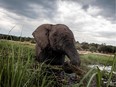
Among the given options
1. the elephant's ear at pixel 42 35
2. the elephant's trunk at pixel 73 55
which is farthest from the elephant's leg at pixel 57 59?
the elephant's ear at pixel 42 35

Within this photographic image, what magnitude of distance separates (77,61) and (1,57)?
7.26m

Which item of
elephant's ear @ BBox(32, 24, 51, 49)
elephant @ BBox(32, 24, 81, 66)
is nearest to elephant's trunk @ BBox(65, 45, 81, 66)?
elephant @ BBox(32, 24, 81, 66)

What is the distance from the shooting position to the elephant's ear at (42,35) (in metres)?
13.2

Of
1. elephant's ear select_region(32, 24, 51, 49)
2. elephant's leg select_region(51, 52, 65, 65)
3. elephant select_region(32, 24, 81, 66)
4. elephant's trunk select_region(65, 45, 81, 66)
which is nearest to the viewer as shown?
elephant's trunk select_region(65, 45, 81, 66)

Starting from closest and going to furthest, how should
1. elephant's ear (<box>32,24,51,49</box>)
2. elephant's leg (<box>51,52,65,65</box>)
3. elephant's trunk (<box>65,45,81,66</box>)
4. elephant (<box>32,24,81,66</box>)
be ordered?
elephant's trunk (<box>65,45,81,66</box>)
elephant's leg (<box>51,52,65,65</box>)
elephant (<box>32,24,81,66</box>)
elephant's ear (<box>32,24,51,49</box>)

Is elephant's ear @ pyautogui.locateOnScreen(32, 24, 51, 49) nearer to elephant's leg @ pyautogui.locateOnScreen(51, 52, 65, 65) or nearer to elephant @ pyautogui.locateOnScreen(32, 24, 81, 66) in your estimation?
elephant @ pyautogui.locateOnScreen(32, 24, 81, 66)

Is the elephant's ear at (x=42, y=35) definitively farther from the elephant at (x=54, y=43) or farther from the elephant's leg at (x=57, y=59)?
the elephant's leg at (x=57, y=59)

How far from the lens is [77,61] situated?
451 inches

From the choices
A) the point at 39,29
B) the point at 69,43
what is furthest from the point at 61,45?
the point at 39,29

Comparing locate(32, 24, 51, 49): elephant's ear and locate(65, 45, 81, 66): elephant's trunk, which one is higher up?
locate(32, 24, 51, 49): elephant's ear

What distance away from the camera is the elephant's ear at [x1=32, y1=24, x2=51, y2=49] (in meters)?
13.2

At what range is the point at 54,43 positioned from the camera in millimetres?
13125

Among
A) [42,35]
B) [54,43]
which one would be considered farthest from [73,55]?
[42,35]

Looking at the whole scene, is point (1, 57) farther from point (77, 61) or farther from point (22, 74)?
point (77, 61)
